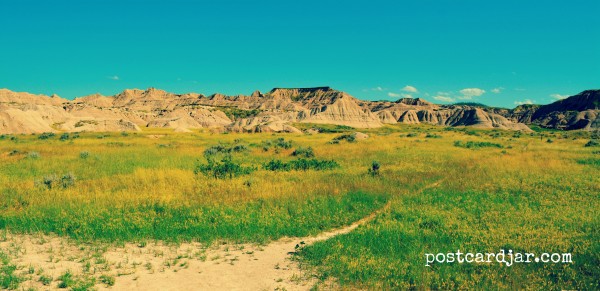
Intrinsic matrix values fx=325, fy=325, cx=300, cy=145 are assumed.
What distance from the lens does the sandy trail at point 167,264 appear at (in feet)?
22.6

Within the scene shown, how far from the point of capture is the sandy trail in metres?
6.90

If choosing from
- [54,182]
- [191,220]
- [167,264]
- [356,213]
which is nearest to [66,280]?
[167,264]

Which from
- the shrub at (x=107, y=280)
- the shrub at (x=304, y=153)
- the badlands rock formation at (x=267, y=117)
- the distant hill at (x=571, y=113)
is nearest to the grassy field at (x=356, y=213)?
the shrub at (x=107, y=280)

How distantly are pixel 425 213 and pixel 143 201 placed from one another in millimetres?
10186

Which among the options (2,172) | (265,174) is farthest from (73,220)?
(2,172)

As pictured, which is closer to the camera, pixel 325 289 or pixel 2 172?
pixel 325 289

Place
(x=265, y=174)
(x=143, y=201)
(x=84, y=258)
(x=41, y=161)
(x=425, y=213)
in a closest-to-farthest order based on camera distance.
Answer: (x=84, y=258) < (x=425, y=213) < (x=143, y=201) < (x=265, y=174) < (x=41, y=161)

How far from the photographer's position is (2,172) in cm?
1702

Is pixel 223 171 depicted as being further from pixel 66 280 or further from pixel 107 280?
pixel 66 280

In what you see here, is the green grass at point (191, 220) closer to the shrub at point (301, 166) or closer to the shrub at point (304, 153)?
the shrub at point (301, 166)

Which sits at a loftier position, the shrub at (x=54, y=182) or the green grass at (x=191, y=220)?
the shrub at (x=54, y=182)

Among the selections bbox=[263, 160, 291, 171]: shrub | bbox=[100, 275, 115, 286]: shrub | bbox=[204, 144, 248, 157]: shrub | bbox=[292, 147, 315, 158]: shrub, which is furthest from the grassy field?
bbox=[204, 144, 248, 157]: shrub

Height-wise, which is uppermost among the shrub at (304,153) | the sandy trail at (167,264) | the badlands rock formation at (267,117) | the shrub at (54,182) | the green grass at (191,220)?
the badlands rock formation at (267,117)

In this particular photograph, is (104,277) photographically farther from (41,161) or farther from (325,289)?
(41,161)
